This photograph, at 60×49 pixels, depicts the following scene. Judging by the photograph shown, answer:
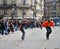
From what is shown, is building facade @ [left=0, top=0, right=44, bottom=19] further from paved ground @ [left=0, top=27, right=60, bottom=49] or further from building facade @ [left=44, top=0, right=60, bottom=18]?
building facade @ [left=44, top=0, right=60, bottom=18]

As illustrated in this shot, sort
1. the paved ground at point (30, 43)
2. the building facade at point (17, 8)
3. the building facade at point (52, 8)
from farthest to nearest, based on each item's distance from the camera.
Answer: the building facade at point (52, 8) < the building facade at point (17, 8) < the paved ground at point (30, 43)

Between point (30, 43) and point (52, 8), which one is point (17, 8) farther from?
point (52, 8)

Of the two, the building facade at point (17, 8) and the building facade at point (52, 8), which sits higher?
the building facade at point (17, 8)

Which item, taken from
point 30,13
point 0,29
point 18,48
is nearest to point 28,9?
point 30,13

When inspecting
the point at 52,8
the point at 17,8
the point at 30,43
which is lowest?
the point at 52,8

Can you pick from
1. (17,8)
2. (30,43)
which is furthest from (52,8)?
(30,43)

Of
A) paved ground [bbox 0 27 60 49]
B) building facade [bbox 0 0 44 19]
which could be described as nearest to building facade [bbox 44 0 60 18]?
building facade [bbox 0 0 44 19]

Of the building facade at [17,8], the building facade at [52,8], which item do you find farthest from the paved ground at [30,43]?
the building facade at [52,8]

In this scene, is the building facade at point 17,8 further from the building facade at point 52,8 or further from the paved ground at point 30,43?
the building facade at point 52,8

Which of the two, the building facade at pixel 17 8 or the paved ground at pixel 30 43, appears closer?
→ the paved ground at pixel 30 43

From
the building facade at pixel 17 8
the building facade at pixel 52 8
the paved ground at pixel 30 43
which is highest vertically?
the paved ground at pixel 30 43

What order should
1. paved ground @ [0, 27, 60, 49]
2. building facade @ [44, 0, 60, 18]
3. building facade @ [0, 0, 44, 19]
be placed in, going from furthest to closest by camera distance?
1. building facade @ [44, 0, 60, 18]
2. building facade @ [0, 0, 44, 19]
3. paved ground @ [0, 27, 60, 49]

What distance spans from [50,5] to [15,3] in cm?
7021

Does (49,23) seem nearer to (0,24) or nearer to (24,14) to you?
(0,24)
